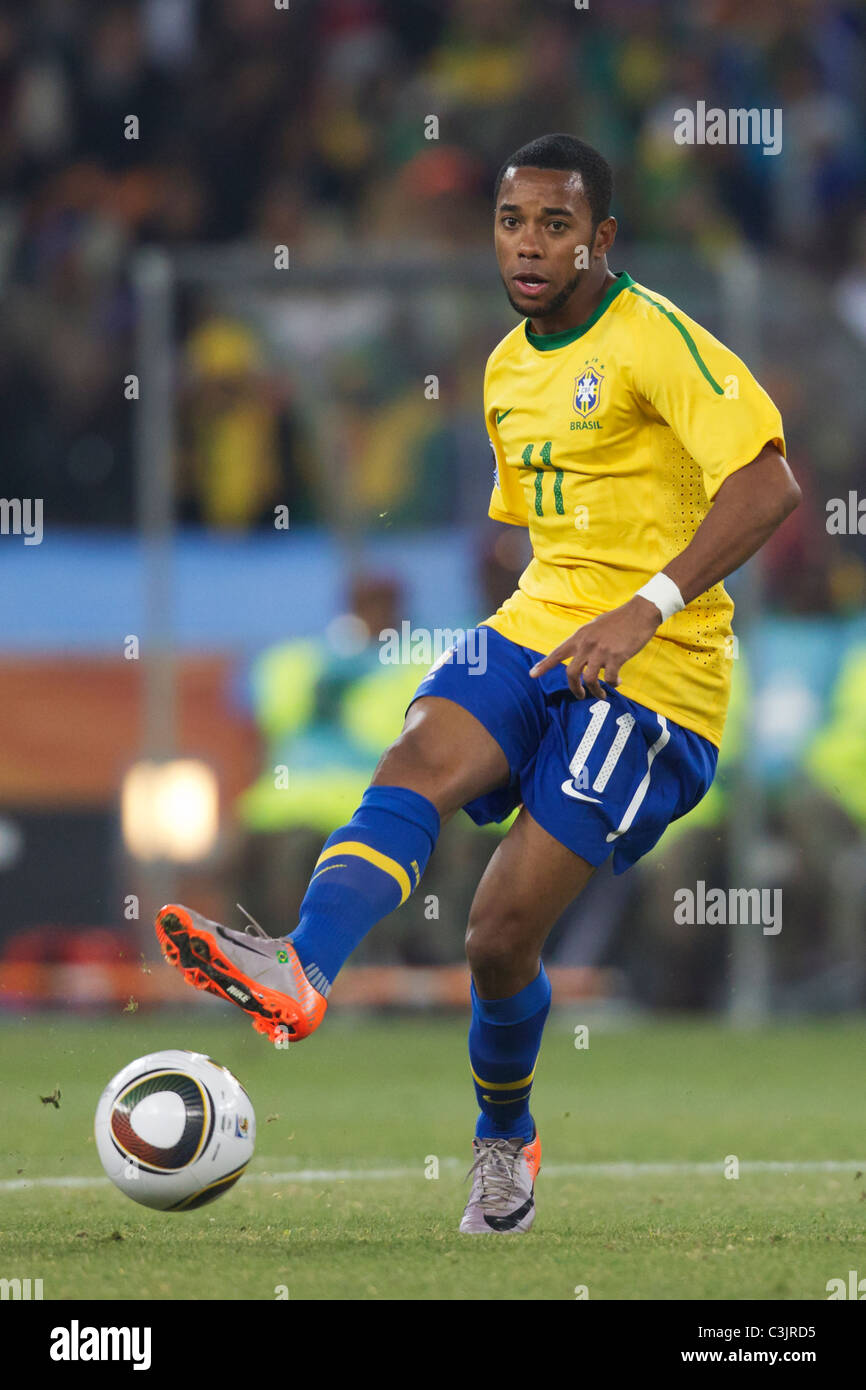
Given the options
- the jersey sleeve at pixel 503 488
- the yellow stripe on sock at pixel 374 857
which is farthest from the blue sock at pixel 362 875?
the jersey sleeve at pixel 503 488

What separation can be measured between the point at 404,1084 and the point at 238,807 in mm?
2173

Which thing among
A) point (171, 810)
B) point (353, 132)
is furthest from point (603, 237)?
point (353, 132)

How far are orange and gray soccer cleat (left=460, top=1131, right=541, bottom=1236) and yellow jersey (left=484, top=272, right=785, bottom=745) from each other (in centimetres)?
89

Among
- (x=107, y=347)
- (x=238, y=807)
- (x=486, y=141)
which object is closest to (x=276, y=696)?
(x=238, y=807)

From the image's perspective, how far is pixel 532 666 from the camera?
4195 mm

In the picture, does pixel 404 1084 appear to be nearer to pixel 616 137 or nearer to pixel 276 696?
pixel 276 696

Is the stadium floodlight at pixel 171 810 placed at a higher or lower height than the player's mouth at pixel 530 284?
lower

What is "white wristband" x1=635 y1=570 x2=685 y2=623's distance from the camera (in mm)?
3877

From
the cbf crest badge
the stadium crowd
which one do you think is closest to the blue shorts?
the cbf crest badge

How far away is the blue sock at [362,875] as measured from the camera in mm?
3785

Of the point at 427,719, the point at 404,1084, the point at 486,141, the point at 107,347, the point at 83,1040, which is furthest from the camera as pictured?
the point at 486,141

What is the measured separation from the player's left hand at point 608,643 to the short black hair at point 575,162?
800 mm

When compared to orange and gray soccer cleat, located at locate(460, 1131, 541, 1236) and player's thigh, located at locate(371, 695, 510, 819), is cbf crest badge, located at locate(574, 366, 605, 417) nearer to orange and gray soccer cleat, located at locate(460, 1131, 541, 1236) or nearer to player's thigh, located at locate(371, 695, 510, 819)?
player's thigh, located at locate(371, 695, 510, 819)

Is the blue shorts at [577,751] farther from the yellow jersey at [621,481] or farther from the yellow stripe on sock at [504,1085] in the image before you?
the yellow stripe on sock at [504,1085]
